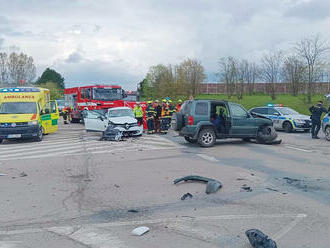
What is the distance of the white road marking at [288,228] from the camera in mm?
4816

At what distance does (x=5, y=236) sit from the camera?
495 centimetres

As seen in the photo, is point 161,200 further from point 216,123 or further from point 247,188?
point 216,123

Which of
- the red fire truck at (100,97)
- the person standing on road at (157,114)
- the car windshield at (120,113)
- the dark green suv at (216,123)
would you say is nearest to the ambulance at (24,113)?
the car windshield at (120,113)

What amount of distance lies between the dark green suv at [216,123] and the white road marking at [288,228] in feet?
26.8

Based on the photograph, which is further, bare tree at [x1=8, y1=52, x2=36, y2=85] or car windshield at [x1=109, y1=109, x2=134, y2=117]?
bare tree at [x1=8, y1=52, x2=36, y2=85]

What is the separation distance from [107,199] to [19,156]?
22.4 ft

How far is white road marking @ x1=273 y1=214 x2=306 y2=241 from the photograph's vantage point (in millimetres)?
4816

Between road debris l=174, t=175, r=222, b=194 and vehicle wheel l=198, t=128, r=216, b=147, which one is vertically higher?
vehicle wheel l=198, t=128, r=216, b=147

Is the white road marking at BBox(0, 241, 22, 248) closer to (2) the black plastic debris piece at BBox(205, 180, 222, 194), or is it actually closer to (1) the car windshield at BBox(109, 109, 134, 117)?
(2) the black plastic debris piece at BBox(205, 180, 222, 194)

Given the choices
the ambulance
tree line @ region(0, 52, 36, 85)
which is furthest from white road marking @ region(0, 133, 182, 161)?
tree line @ region(0, 52, 36, 85)

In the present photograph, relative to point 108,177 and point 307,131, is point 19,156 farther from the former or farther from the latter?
point 307,131

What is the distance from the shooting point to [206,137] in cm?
1385

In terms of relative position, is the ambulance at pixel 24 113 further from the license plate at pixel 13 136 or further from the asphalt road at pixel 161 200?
the asphalt road at pixel 161 200

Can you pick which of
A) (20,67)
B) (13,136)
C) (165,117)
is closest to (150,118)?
(165,117)
